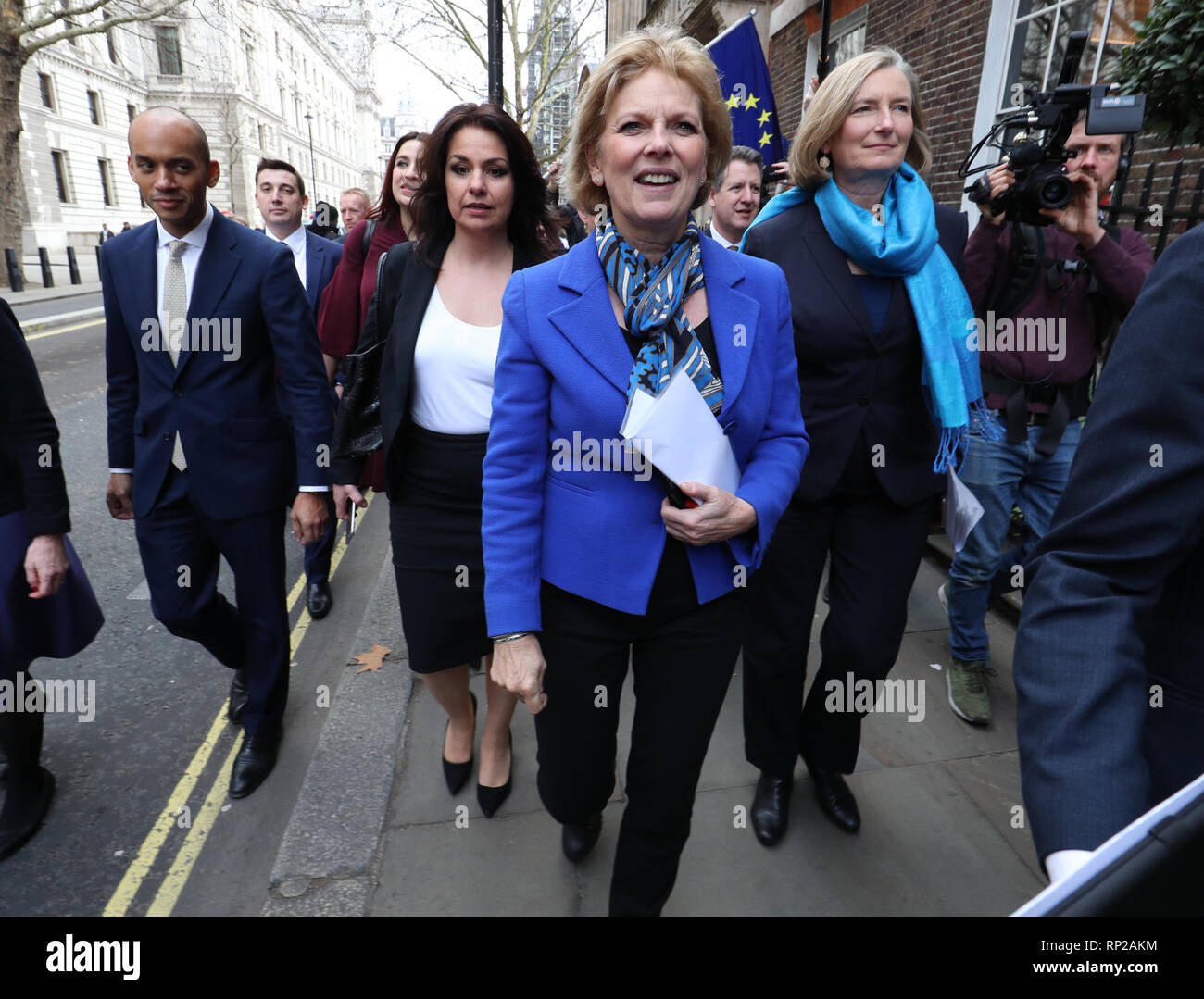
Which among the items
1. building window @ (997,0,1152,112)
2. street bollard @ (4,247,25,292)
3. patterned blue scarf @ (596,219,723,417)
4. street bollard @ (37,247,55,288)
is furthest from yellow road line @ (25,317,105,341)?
patterned blue scarf @ (596,219,723,417)

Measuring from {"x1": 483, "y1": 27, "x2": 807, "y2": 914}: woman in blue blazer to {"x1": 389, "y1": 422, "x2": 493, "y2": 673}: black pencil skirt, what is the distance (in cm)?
85

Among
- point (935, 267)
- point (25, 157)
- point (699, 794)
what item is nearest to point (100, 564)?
point (699, 794)

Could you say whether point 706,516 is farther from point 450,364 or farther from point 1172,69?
point 1172,69

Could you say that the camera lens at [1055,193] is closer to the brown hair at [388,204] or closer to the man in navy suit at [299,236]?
the brown hair at [388,204]

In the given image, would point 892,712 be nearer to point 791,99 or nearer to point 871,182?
point 871,182

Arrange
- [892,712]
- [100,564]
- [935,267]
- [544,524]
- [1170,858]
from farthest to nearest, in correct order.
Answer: [100,564] → [892,712] → [935,267] → [544,524] → [1170,858]

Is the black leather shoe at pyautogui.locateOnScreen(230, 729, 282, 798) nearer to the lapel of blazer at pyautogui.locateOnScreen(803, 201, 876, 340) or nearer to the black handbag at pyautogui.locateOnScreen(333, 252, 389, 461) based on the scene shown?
the black handbag at pyautogui.locateOnScreen(333, 252, 389, 461)

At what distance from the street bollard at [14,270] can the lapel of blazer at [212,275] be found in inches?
849

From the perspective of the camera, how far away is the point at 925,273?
2.42 m

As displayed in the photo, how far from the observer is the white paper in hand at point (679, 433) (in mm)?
1633

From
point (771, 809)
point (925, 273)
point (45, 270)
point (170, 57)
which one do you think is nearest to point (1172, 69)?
point (925, 273)

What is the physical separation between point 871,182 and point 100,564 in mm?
5078

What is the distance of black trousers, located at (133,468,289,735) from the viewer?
2.93 metres

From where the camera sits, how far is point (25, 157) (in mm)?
33750
